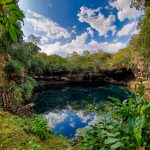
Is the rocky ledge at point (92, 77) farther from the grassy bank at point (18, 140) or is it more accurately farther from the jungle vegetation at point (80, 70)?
the grassy bank at point (18, 140)

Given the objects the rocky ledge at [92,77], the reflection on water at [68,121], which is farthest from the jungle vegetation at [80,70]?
the reflection on water at [68,121]

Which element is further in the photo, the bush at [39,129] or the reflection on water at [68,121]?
the reflection on water at [68,121]

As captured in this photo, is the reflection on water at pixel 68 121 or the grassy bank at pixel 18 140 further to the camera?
the reflection on water at pixel 68 121

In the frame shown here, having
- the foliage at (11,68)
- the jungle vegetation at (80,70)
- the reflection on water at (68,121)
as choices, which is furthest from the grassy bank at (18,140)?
the foliage at (11,68)

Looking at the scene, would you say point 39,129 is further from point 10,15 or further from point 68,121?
point 68,121

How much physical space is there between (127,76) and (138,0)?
125ft

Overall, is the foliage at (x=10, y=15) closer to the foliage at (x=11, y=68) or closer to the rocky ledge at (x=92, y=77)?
the foliage at (x=11, y=68)

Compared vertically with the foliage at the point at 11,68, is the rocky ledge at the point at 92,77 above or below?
below

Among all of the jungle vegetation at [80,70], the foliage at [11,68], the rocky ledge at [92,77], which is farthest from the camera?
the rocky ledge at [92,77]

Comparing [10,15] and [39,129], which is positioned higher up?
[10,15]

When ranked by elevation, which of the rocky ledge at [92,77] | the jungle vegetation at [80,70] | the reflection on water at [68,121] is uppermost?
the jungle vegetation at [80,70]

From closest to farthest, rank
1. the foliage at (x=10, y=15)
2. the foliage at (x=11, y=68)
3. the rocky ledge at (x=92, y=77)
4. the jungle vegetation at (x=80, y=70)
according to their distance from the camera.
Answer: the foliage at (x=10, y=15), the jungle vegetation at (x=80, y=70), the foliage at (x=11, y=68), the rocky ledge at (x=92, y=77)

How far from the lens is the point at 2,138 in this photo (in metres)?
7.01

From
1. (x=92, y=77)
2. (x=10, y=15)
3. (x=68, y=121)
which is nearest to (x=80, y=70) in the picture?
(x=92, y=77)
